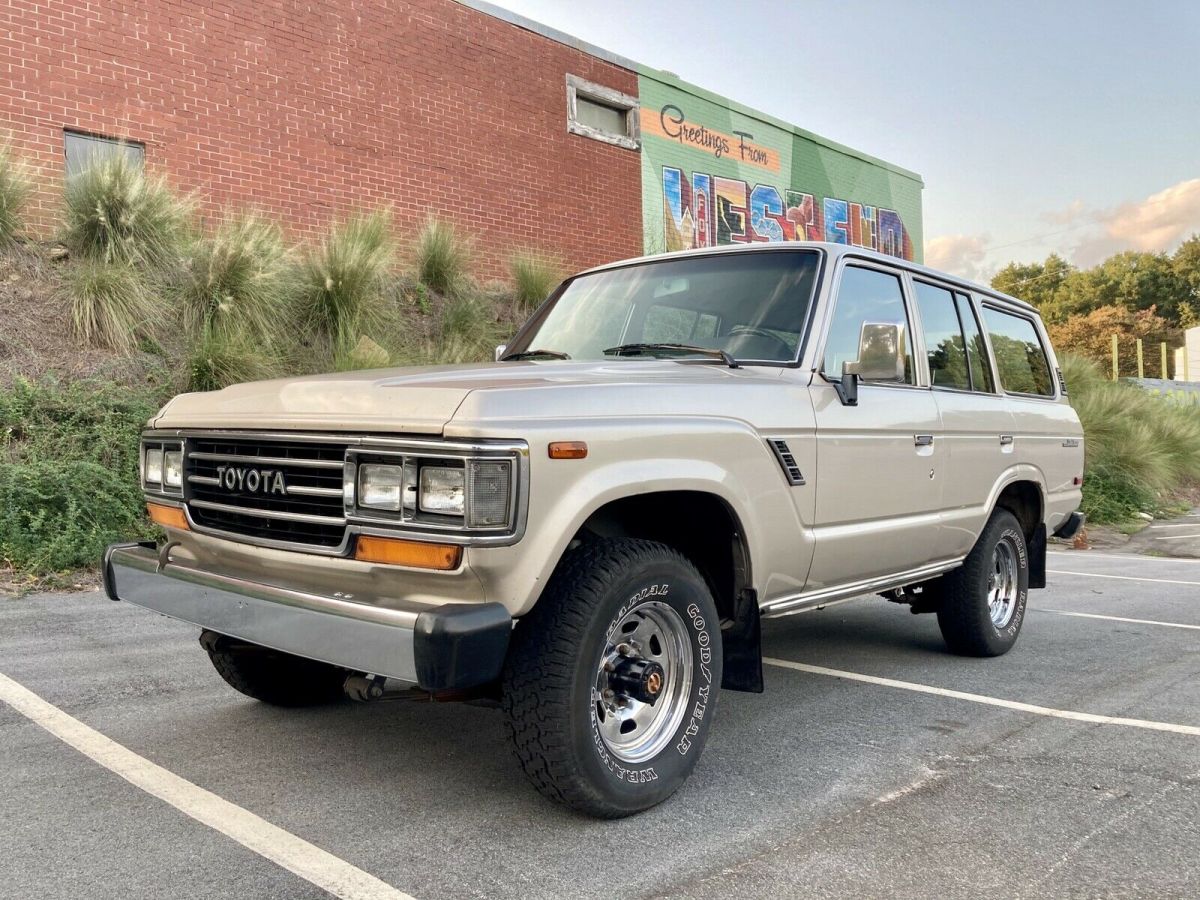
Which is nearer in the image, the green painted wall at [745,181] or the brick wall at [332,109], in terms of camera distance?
the brick wall at [332,109]

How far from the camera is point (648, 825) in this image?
2.99 m

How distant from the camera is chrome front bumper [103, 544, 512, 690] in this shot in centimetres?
248

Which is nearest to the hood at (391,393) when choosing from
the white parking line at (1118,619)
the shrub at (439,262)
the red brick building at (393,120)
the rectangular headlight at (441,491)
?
the rectangular headlight at (441,491)

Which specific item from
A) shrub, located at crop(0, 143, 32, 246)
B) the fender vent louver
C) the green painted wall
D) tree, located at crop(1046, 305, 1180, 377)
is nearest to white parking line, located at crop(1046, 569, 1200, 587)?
the fender vent louver

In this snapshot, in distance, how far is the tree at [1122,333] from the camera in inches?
2172

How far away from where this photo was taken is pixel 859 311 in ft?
14.1

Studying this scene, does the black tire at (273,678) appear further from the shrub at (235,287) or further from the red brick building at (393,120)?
the red brick building at (393,120)

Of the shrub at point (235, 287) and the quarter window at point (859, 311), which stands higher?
the shrub at point (235, 287)

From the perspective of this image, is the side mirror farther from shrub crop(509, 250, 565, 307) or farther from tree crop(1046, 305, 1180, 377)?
tree crop(1046, 305, 1180, 377)

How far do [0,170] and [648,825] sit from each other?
31.9ft

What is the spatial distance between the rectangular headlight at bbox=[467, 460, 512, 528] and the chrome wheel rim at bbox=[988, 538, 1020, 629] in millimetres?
3679

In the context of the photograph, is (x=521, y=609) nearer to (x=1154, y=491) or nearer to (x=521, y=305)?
(x=521, y=305)

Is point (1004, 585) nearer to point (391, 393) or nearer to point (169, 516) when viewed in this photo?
point (391, 393)

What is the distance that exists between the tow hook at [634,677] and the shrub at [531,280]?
1059 cm
